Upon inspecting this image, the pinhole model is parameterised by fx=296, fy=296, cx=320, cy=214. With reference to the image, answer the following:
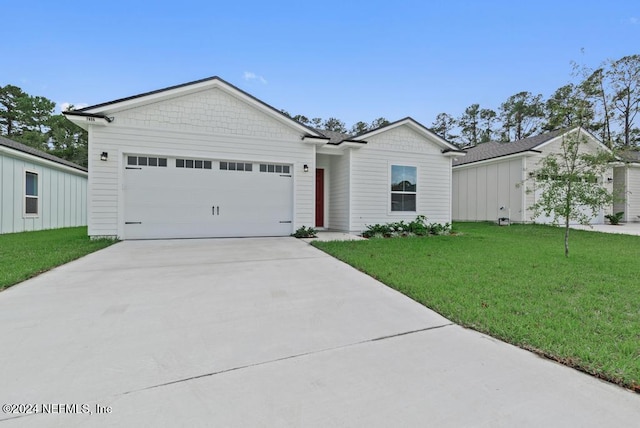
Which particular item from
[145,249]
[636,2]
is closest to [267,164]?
[145,249]

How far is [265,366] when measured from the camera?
2.13 meters

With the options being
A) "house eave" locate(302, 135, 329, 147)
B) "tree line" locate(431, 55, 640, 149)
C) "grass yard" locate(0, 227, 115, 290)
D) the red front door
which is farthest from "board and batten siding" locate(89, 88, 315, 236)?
"tree line" locate(431, 55, 640, 149)

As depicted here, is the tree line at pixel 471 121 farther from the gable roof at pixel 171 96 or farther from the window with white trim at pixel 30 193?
the window with white trim at pixel 30 193

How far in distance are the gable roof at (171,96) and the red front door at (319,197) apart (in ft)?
7.57

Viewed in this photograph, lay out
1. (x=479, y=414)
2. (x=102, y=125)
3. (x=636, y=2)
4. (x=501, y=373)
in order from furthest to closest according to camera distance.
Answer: (x=636, y=2), (x=102, y=125), (x=501, y=373), (x=479, y=414)

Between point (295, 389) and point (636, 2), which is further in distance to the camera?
point (636, 2)

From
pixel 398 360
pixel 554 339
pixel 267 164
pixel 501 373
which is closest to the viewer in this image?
pixel 501 373

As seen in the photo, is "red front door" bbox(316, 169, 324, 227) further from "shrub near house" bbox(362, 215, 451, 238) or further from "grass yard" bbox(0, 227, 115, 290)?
"grass yard" bbox(0, 227, 115, 290)

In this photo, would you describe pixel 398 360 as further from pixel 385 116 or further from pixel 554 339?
pixel 385 116

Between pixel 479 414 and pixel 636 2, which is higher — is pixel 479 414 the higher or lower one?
the lower one

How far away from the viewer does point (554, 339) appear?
2467 mm

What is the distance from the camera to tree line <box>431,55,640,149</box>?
620 centimetres

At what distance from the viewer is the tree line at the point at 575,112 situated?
6.20 meters

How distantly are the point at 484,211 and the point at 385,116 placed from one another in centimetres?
2360
